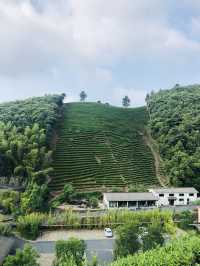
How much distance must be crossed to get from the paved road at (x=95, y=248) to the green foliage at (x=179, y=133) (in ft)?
65.7

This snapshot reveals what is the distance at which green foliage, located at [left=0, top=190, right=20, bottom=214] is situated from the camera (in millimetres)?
42506

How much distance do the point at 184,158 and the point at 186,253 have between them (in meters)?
36.9

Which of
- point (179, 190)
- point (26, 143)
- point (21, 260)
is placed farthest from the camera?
point (26, 143)

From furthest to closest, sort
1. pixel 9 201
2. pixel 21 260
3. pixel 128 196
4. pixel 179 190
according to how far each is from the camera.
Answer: pixel 179 190 → pixel 128 196 → pixel 9 201 → pixel 21 260

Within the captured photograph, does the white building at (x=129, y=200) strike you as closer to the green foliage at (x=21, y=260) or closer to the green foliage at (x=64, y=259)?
the green foliage at (x=64, y=259)

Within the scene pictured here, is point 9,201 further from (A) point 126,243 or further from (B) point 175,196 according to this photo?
(B) point 175,196

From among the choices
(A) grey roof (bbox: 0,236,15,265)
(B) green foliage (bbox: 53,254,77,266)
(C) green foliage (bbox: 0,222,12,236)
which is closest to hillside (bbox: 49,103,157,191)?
(C) green foliage (bbox: 0,222,12,236)

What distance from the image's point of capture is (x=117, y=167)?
2359 inches

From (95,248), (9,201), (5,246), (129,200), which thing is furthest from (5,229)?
(129,200)

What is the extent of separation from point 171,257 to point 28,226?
75.9 feet

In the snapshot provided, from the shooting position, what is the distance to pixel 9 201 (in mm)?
43125

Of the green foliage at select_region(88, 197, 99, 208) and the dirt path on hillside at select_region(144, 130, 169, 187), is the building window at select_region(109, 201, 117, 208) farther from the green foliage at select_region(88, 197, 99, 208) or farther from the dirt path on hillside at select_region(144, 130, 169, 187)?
the dirt path on hillside at select_region(144, 130, 169, 187)

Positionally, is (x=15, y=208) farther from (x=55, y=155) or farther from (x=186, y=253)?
(x=186, y=253)

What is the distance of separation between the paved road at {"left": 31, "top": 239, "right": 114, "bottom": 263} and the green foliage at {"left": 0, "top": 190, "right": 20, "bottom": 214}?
254 inches
